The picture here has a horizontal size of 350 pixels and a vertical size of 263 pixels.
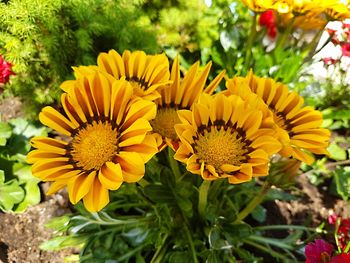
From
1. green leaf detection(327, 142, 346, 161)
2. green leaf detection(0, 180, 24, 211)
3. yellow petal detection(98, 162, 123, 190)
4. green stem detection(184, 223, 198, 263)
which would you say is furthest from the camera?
green leaf detection(327, 142, 346, 161)

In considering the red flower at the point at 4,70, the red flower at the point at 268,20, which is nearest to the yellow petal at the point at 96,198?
the red flower at the point at 4,70

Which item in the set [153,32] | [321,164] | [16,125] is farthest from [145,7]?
[321,164]

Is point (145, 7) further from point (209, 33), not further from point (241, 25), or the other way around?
point (241, 25)

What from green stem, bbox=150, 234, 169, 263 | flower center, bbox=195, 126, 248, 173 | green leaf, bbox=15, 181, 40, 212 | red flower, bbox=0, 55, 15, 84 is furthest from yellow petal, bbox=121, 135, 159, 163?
green leaf, bbox=15, 181, 40, 212

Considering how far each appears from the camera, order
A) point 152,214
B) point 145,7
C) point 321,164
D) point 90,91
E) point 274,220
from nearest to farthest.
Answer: point 90,91 → point 152,214 → point 274,220 → point 321,164 → point 145,7

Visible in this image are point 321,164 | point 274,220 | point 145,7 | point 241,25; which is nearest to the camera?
point 274,220

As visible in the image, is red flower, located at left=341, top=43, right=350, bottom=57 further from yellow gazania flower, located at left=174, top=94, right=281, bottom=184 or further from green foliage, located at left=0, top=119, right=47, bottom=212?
green foliage, located at left=0, top=119, right=47, bottom=212

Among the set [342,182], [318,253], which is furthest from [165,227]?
[342,182]
